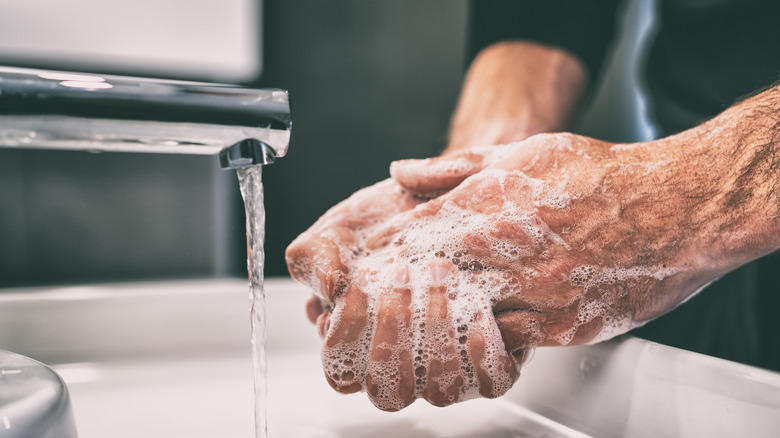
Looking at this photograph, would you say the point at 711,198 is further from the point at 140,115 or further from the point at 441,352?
the point at 140,115

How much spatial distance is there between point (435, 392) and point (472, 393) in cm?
2

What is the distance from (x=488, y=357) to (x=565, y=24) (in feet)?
2.03

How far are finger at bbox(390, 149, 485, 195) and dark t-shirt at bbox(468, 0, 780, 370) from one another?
0.26 m

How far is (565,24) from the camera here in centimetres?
78

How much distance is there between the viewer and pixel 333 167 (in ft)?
4.56

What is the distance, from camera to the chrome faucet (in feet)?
0.87

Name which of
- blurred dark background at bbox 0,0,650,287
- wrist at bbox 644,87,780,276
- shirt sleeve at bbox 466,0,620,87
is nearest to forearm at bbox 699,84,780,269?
wrist at bbox 644,87,780,276

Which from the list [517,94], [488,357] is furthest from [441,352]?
[517,94]

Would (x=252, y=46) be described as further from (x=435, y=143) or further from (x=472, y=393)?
(x=472, y=393)

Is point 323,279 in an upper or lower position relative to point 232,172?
upper

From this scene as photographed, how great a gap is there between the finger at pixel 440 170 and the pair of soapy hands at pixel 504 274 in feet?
0.05

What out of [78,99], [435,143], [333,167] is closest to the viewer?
[78,99]

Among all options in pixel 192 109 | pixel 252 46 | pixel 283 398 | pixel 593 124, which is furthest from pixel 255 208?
pixel 593 124

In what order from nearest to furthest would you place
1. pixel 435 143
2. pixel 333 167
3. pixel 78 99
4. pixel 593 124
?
pixel 78 99, pixel 333 167, pixel 435 143, pixel 593 124
